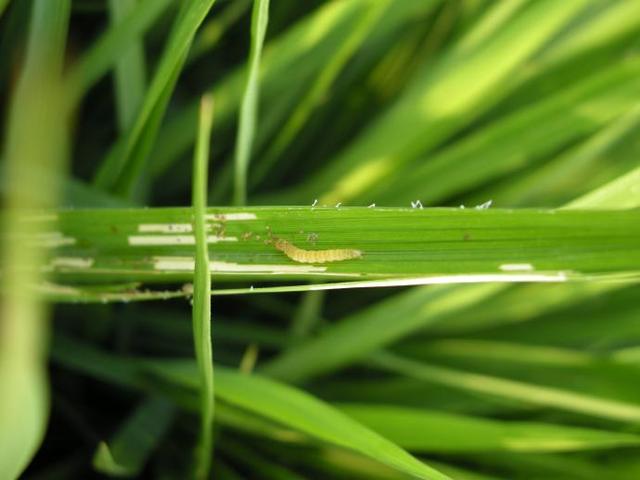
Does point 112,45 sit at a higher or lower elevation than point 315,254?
higher

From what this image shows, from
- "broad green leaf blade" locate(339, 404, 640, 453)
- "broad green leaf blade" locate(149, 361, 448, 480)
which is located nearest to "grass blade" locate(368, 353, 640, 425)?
"broad green leaf blade" locate(339, 404, 640, 453)

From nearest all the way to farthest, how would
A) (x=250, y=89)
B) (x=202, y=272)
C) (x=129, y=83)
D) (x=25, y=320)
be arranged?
(x=25, y=320) < (x=202, y=272) < (x=250, y=89) < (x=129, y=83)

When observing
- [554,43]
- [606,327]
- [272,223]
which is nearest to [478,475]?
[606,327]

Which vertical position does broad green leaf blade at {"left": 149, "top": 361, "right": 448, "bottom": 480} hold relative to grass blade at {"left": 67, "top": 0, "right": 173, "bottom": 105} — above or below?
below

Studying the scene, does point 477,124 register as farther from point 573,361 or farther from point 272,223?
point 272,223

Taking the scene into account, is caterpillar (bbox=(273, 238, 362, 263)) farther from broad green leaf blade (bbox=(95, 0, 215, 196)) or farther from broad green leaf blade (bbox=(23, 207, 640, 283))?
broad green leaf blade (bbox=(95, 0, 215, 196))

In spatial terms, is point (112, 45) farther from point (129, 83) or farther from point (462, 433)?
point (462, 433)

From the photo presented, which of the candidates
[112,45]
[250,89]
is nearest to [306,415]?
[250,89]
